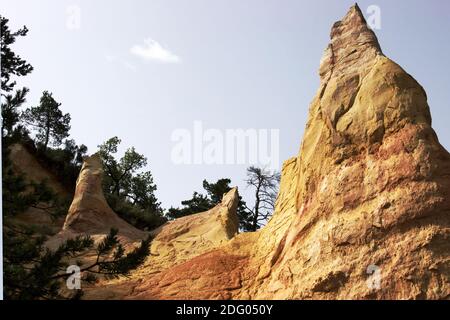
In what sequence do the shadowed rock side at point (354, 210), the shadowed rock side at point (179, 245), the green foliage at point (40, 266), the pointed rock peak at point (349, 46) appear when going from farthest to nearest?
the shadowed rock side at point (179, 245) → the pointed rock peak at point (349, 46) → the green foliage at point (40, 266) → the shadowed rock side at point (354, 210)

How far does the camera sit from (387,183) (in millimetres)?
11172

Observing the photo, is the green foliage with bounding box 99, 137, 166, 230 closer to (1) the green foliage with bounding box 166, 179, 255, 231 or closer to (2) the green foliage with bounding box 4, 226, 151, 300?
(1) the green foliage with bounding box 166, 179, 255, 231

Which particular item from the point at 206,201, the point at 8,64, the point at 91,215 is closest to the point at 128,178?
the point at 206,201

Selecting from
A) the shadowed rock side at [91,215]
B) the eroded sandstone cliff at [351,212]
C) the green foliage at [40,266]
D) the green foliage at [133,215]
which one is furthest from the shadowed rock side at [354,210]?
the green foliage at [133,215]

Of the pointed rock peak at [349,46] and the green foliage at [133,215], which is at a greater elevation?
the pointed rock peak at [349,46]

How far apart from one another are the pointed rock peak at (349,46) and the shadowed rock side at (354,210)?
0.04 meters

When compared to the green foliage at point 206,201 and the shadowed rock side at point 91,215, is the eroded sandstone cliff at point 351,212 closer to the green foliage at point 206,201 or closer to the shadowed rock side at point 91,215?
the shadowed rock side at point 91,215

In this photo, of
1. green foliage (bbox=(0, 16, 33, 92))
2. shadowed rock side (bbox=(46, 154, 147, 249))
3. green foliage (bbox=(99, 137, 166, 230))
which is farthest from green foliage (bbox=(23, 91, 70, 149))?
green foliage (bbox=(0, 16, 33, 92))

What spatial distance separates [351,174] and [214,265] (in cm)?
488

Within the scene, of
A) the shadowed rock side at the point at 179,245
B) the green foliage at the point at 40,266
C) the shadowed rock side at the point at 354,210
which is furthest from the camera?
the shadowed rock side at the point at 179,245

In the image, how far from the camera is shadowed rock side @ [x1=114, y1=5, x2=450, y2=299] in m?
10.4

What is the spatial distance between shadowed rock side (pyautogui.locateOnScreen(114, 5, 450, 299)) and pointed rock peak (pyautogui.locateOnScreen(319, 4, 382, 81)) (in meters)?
0.04

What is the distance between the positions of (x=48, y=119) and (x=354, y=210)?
111ft

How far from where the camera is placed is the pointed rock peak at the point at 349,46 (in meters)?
14.0
